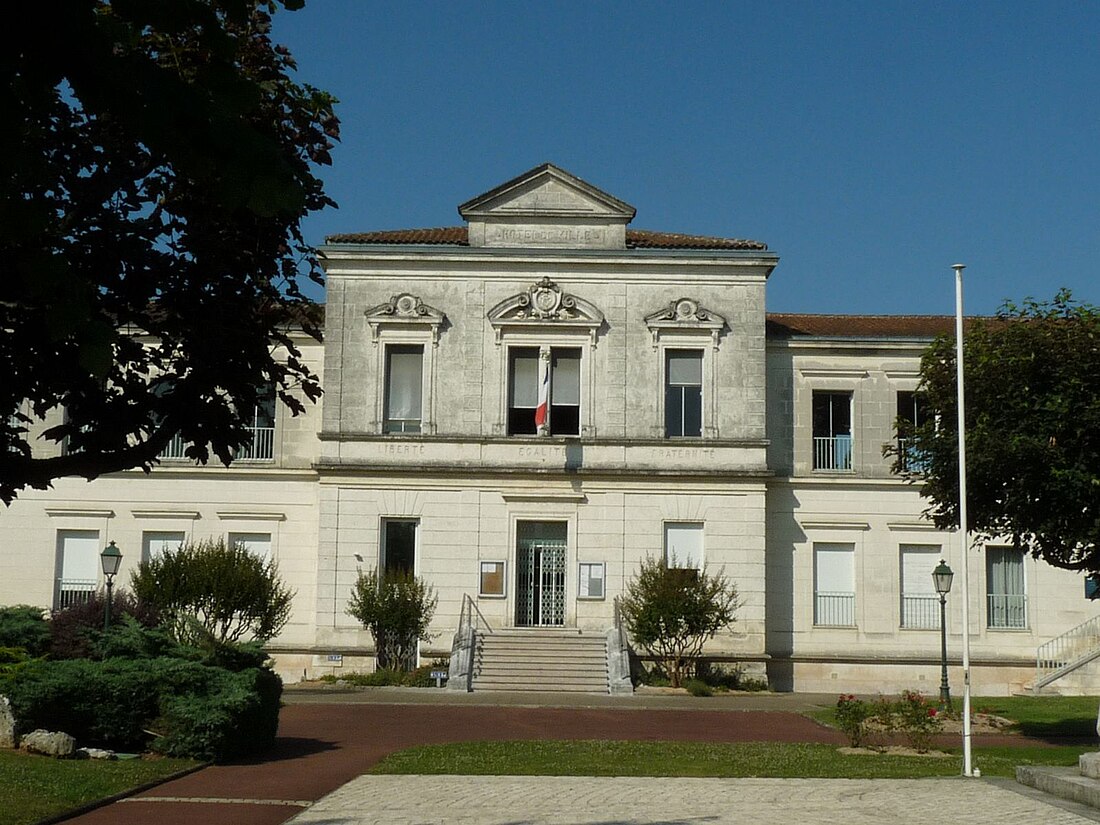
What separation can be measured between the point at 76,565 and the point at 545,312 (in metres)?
14.3

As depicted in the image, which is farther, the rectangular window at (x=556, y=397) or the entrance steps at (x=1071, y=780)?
the rectangular window at (x=556, y=397)

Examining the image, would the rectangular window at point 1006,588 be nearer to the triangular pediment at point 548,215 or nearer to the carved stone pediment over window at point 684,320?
the carved stone pediment over window at point 684,320

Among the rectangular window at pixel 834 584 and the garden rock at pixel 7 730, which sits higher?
the rectangular window at pixel 834 584

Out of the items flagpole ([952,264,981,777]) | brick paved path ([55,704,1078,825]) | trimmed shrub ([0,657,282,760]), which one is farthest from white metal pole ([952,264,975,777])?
trimmed shrub ([0,657,282,760])

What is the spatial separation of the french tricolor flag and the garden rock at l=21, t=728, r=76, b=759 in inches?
788

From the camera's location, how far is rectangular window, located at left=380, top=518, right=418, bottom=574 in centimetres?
3553

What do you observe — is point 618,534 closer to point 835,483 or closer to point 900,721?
point 835,483

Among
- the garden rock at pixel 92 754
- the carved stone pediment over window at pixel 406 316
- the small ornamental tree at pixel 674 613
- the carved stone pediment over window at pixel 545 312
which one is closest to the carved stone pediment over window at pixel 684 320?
the carved stone pediment over window at pixel 545 312

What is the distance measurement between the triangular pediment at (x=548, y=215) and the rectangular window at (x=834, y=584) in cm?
1000

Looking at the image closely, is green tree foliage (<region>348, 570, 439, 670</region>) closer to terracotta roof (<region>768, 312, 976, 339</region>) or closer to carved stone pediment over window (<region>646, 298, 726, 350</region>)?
carved stone pediment over window (<region>646, 298, 726, 350</region>)

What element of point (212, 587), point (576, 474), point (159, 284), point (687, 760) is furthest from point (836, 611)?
point (159, 284)

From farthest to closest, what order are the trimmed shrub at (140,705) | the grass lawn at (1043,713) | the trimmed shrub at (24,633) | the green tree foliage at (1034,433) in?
the grass lawn at (1043,713)
the trimmed shrub at (24,633)
the green tree foliage at (1034,433)
the trimmed shrub at (140,705)

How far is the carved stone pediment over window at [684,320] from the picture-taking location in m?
35.7

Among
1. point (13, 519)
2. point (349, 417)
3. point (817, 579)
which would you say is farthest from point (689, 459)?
point (13, 519)
